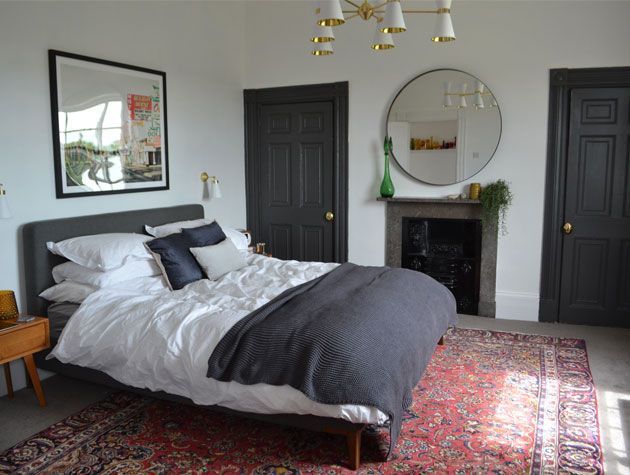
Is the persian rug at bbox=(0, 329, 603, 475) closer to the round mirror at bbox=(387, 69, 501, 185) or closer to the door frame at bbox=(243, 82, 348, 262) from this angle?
the round mirror at bbox=(387, 69, 501, 185)

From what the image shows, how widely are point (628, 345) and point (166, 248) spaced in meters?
3.65

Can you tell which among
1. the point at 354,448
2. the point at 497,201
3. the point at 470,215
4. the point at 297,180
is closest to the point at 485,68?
the point at 497,201

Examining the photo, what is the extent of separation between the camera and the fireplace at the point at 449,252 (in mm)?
5387

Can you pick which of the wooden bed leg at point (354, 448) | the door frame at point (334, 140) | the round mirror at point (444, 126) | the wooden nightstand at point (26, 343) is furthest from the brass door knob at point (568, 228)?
the wooden nightstand at point (26, 343)

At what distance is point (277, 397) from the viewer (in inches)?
106

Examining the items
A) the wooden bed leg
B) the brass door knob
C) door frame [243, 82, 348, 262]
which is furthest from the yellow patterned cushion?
the brass door knob

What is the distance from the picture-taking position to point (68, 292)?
3.63 meters

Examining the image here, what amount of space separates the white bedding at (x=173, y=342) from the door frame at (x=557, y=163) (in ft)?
8.74

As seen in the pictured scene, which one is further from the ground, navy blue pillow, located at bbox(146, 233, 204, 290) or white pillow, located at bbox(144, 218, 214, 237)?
white pillow, located at bbox(144, 218, 214, 237)

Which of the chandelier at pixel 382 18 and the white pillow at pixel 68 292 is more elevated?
the chandelier at pixel 382 18

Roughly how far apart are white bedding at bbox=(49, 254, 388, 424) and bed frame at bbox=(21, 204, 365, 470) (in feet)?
0.31

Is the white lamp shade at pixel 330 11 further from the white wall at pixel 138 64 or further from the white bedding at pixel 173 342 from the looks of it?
the white wall at pixel 138 64

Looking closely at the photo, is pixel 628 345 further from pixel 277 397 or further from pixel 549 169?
pixel 277 397

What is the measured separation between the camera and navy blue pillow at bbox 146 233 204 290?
388 centimetres
